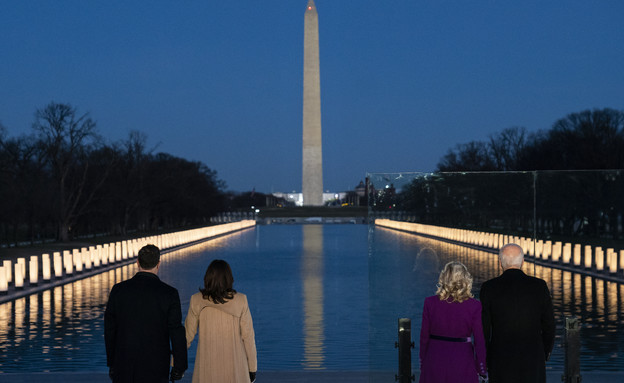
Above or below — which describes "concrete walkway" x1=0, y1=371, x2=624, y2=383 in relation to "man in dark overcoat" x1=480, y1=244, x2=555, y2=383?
below

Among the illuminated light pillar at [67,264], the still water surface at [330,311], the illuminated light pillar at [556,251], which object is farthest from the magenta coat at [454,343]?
the illuminated light pillar at [67,264]

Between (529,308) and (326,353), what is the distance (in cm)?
649

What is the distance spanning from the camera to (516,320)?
20.2ft

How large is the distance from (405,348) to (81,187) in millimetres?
43603

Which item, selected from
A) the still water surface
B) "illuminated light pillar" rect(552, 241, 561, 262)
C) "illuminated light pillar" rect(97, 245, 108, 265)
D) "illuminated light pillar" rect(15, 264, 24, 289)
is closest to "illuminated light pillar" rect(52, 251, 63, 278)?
the still water surface

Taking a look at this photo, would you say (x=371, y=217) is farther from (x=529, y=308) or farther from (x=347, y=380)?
(x=529, y=308)

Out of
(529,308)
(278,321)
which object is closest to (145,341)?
(529,308)

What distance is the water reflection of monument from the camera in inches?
473

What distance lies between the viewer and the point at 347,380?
930 cm

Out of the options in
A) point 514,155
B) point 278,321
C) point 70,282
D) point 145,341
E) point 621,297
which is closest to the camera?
point 145,341

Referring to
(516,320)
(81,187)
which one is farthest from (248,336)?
(81,187)

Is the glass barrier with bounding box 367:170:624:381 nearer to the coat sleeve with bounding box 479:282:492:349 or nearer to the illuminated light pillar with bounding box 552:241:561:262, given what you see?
the illuminated light pillar with bounding box 552:241:561:262

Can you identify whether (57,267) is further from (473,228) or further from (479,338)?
(479,338)

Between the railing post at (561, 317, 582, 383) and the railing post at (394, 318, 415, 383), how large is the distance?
1.41 metres
